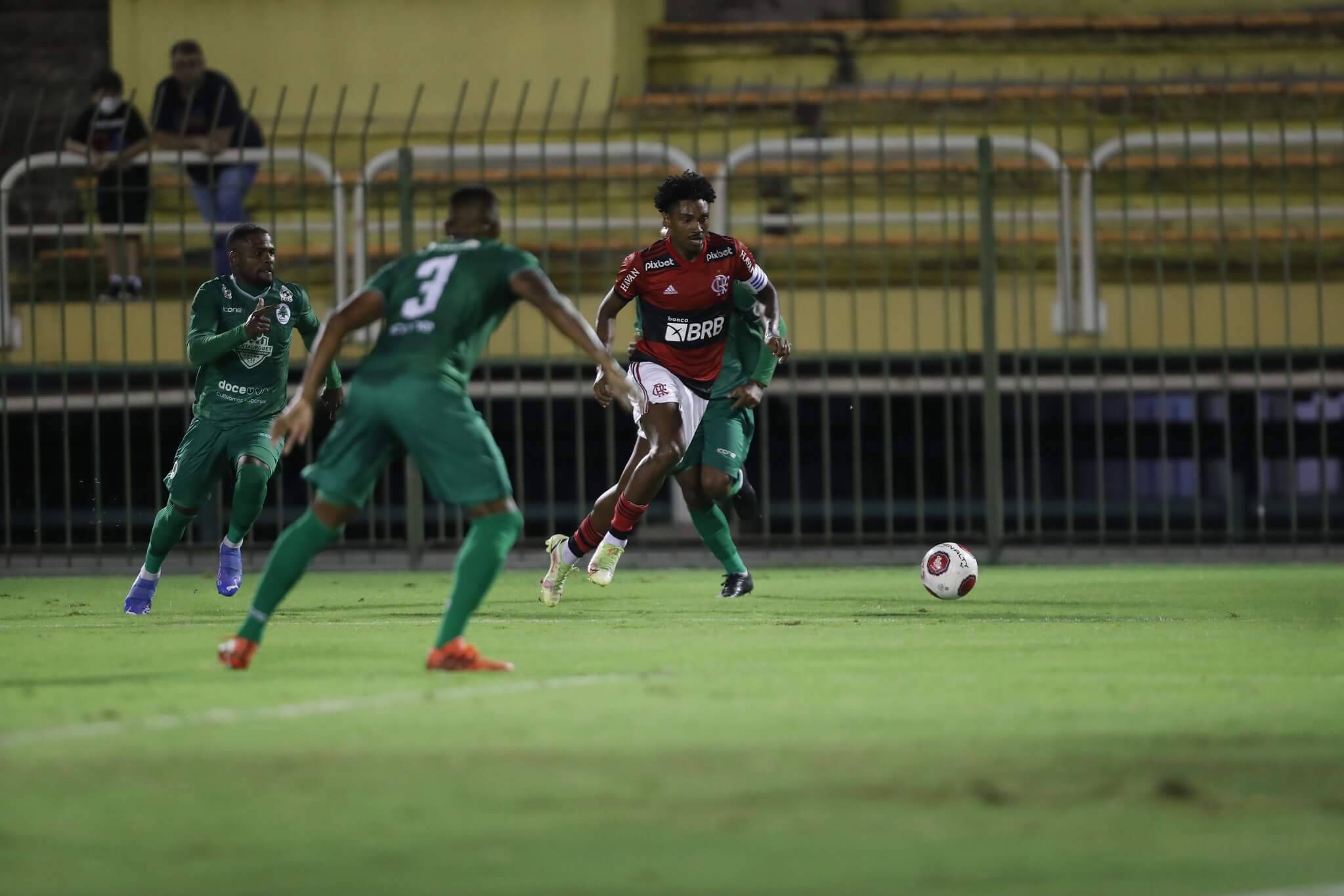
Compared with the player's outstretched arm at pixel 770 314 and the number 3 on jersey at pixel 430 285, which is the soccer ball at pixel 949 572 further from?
the number 3 on jersey at pixel 430 285

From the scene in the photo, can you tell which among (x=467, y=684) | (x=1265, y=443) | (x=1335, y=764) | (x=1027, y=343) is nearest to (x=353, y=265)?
(x=1027, y=343)

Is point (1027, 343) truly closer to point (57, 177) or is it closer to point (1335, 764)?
point (57, 177)

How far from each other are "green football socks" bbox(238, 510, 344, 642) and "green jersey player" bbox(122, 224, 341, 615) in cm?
378

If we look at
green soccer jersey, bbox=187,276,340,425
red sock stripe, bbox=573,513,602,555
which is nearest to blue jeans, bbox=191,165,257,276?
green soccer jersey, bbox=187,276,340,425

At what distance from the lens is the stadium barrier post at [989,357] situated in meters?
14.7

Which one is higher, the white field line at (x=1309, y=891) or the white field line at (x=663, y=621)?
the white field line at (x=663, y=621)

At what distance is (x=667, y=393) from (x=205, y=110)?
6.60 meters

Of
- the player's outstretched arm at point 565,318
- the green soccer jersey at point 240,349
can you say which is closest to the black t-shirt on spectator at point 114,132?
the green soccer jersey at point 240,349

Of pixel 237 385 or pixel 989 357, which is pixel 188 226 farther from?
pixel 989 357

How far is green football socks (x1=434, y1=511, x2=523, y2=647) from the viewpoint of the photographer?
7.11m

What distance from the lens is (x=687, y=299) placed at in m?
10.9

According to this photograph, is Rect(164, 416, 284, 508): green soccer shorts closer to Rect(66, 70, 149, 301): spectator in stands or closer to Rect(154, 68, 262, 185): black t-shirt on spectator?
Rect(66, 70, 149, 301): spectator in stands

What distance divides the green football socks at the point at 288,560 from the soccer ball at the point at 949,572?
434 cm

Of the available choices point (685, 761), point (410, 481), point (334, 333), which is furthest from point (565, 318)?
point (410, 481)
